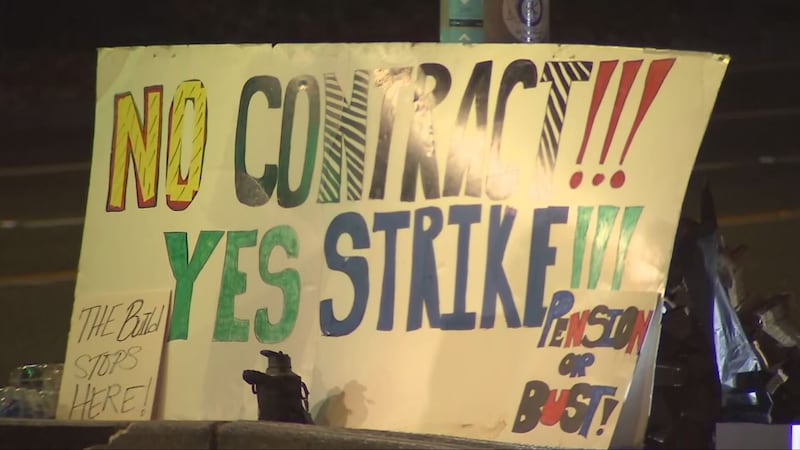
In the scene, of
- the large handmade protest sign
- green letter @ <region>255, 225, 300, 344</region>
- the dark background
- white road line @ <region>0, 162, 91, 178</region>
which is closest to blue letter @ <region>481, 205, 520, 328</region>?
the large handmade protest sign

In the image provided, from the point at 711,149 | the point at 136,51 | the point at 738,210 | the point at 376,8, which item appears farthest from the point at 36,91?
the point at 136,51

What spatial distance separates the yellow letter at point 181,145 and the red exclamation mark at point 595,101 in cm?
97

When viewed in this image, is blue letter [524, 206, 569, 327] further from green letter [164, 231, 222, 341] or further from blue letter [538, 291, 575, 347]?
green letter [164, 231, 222, 341]

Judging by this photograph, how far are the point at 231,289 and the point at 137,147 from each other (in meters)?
0.49

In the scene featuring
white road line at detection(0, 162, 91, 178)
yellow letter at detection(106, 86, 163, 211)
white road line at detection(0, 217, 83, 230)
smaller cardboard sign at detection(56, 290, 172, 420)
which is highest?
white road line at detection(0, 162, 91, 178)

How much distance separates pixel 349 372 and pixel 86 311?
2.50ft

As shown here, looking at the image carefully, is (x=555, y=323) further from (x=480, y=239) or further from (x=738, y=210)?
(x=738, y=210)

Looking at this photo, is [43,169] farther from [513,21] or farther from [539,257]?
[539,257]

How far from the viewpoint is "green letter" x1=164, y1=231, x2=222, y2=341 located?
114 inches

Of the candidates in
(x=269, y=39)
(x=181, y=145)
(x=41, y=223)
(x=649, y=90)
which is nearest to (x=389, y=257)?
(x=181, y=145)

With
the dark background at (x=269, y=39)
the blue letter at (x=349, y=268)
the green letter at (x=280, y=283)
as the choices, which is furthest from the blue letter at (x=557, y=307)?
the dark background at (x=269, y=39)

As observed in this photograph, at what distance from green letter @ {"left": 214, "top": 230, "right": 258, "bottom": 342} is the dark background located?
2.82 meters

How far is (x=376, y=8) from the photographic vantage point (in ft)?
50.4

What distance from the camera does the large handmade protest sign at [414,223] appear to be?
8.84 feet
